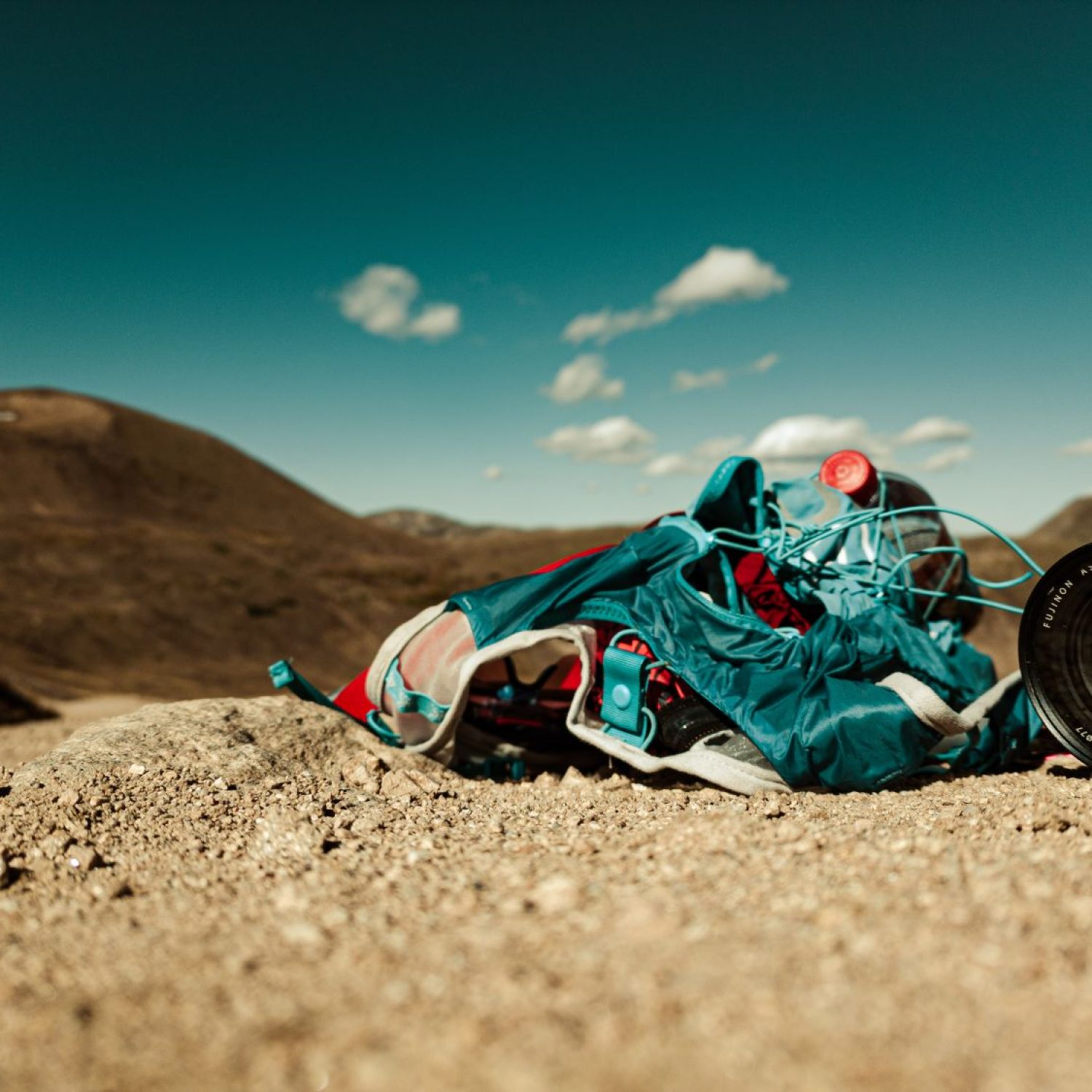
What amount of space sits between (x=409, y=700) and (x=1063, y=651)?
8.29 ft

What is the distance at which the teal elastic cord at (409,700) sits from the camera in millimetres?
3764

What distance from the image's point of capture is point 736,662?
362 centimetres

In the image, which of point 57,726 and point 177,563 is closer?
point 57,726

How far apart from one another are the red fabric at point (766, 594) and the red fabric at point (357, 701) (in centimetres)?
185

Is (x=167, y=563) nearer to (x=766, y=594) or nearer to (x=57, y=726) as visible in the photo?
(x=57, y=726)

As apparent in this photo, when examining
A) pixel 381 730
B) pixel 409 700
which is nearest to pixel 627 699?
pixel 409 700

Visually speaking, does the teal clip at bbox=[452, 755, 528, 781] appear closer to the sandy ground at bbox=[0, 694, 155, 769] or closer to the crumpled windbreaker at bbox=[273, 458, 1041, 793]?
the crumpled windbreaker at bbox=[273, 458, 1041, 793]

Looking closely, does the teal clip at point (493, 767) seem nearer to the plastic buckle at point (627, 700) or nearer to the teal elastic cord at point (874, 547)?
the plastic buckle at point (627, 700)

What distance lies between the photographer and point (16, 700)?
8.68m

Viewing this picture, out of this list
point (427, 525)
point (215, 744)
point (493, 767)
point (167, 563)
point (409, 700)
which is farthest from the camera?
point (427, 525)

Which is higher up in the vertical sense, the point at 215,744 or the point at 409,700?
the point at 409,700

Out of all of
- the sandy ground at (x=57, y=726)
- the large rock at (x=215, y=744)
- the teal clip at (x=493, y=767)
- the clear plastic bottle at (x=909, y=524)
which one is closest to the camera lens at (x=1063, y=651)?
the clear plastic bottle at (x=909, y=524)

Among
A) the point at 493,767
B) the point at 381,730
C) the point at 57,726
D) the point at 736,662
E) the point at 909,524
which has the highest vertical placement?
the point at 909,524

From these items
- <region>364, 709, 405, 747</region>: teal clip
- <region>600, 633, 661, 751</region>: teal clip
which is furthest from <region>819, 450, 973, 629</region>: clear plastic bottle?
<region>364, 709, 405, 747</region>: teal clip
